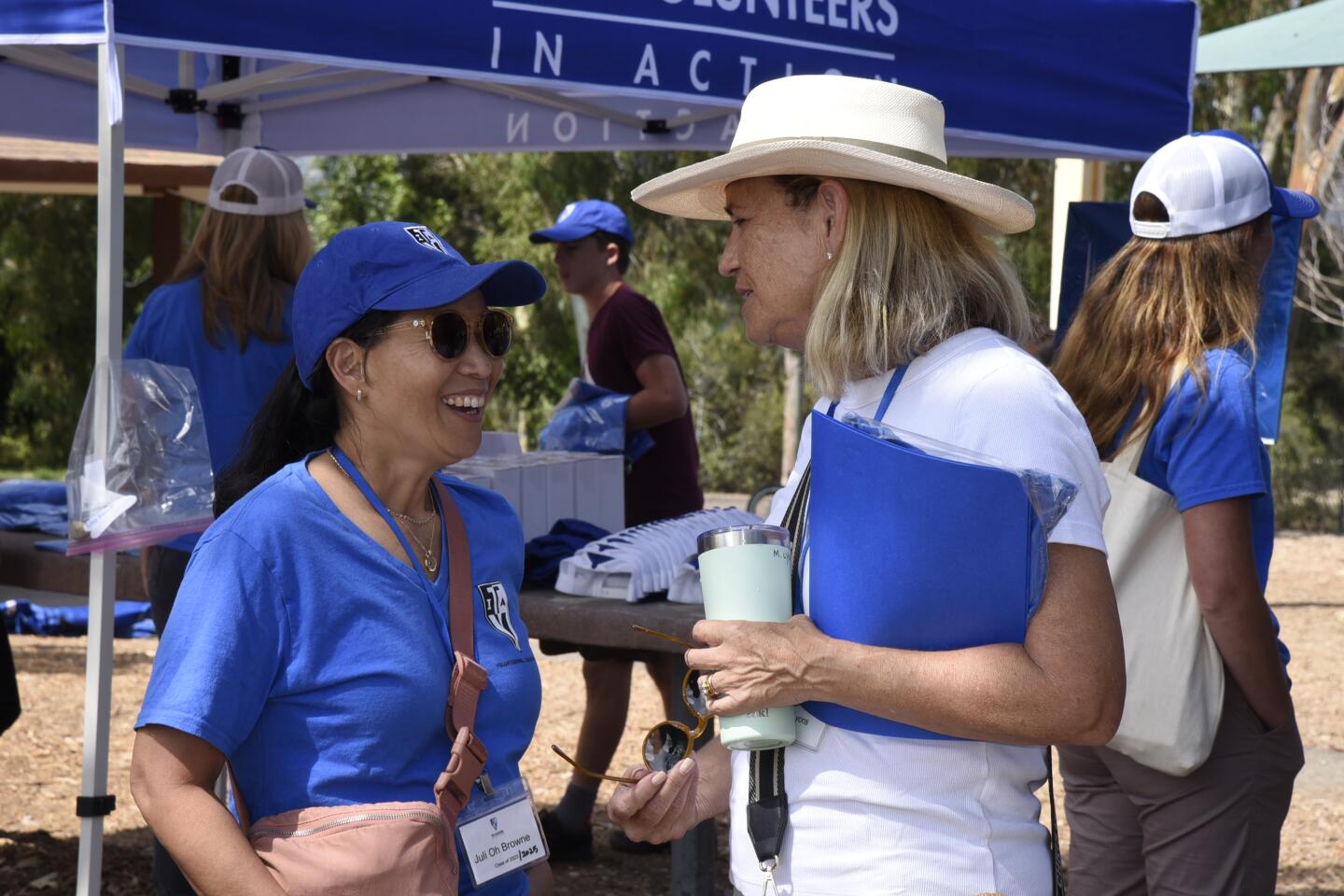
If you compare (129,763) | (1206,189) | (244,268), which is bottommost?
(129,763)

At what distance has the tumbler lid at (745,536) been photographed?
5.59 ft

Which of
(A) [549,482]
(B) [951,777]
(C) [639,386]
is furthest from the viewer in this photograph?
(C) [639,386]

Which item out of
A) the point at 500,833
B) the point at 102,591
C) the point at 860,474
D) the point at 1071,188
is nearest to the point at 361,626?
the point at 500,833

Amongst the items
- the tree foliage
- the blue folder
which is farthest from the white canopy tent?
the tree foliage

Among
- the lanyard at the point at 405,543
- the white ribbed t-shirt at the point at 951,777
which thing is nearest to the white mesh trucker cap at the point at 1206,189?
the white ribbed t-shirt at the point at 951,777

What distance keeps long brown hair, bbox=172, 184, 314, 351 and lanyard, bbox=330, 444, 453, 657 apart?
175cm

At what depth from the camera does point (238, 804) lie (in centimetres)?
190

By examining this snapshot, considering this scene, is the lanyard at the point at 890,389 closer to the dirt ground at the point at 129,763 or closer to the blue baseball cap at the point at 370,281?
the blue baseball cap at the point at 370,281

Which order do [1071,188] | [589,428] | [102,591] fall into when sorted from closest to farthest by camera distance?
[102,591], [589,428], [1071,188]

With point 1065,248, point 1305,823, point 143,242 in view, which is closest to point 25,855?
point 1065,248

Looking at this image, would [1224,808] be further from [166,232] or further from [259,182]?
[166,232]

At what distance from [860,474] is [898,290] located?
0.98 ft

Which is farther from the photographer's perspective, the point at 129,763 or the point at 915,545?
A: the point at 129,763

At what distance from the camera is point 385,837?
1.86 metres
